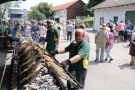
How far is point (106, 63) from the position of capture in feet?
30.2

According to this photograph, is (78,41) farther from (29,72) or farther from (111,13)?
(111,13)

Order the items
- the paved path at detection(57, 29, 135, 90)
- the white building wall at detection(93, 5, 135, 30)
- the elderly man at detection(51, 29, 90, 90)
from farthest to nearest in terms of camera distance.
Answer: the white building wall at detection(93, 5, 135, 30)
the paved path at detection(57, 29, 135, 90)
the elderly man at detection(51, 29, 90, 90)

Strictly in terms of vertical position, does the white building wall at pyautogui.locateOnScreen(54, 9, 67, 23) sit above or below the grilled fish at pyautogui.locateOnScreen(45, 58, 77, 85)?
above

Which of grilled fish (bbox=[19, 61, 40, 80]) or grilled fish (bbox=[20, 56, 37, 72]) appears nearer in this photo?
grilled fish (bbox=[19, 61, 40, 80])

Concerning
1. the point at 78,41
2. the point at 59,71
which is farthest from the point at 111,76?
the point at 59,71

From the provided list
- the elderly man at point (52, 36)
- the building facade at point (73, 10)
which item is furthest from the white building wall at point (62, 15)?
the elderly man at point (52, 36)

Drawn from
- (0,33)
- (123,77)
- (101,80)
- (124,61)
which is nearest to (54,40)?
(101,80)

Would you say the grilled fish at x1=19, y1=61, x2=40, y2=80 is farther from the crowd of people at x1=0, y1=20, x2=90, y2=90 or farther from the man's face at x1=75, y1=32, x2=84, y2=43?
the man's face at x1=75, y1=32, x2=84, y2=43

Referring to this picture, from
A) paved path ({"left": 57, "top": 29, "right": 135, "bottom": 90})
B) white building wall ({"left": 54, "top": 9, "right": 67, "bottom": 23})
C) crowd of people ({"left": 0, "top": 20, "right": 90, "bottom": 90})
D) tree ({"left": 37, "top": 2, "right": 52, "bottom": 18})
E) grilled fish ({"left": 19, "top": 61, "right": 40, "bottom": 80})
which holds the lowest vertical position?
paved path ({"left": 57, "top": 29, "right": 135, "bottom": 90})

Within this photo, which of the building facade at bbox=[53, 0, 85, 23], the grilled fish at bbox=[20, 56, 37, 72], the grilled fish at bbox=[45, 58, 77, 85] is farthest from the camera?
the building facade at bbox=[53, 0, 85, 23]

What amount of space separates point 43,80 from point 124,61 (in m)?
6.90

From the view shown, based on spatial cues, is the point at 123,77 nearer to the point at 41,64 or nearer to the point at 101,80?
the point at 101,80

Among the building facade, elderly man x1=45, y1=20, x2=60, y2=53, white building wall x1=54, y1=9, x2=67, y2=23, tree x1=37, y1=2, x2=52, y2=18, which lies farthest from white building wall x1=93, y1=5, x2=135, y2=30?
tree x1=37, y1=2, x2=52, y2=18

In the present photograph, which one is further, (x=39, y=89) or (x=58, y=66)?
(x=58, y=66)
